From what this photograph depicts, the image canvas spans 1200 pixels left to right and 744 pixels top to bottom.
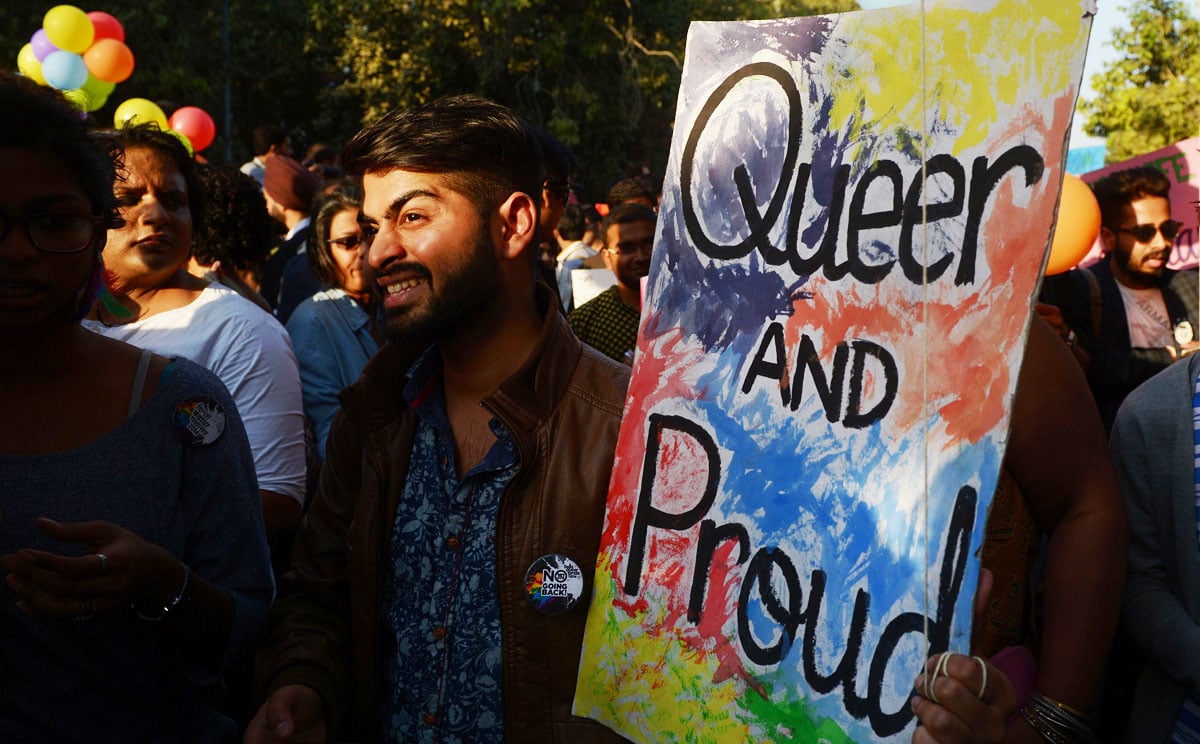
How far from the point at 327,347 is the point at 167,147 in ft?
3.30

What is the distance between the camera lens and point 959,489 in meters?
1.38

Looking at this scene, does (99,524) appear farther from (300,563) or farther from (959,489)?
(959,489)

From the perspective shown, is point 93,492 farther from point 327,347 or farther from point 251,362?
point 327,347

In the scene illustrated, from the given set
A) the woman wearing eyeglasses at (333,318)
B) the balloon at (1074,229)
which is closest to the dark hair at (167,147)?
the woman wearing eyeglasses at (333,318)

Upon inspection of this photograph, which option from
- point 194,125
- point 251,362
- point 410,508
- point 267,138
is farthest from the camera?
point 267,138

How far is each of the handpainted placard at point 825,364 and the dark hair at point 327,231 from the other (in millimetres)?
2811

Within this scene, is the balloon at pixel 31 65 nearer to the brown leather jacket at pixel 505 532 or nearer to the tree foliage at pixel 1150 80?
the brown leather jacket at pixel 505 532

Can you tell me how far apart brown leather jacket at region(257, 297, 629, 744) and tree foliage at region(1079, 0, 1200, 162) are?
14.2 m

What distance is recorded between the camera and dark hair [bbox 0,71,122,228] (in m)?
1.78

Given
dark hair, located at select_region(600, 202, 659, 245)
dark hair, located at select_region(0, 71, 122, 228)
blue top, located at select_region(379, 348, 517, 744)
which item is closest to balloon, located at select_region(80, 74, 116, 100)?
dark hair, located at select_region(600, 202, 659, 245)

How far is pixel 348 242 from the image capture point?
438cm

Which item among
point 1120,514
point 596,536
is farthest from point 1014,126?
point 596,536

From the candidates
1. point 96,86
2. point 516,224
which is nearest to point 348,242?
point 516,224

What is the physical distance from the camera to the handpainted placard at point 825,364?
1.41 metres
